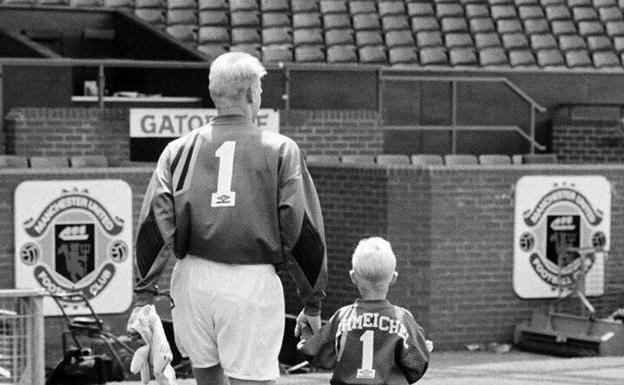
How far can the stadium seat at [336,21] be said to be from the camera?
1805 centimetres

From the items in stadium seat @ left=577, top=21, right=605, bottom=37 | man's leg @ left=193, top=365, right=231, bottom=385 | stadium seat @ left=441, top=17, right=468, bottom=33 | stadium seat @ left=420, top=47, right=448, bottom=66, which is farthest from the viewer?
stadium seat @ left=577, top=21, right=605, bottom=37

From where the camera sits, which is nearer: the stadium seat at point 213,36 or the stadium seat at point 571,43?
the stadium seat at point 213,36

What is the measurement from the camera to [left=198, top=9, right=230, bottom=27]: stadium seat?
17.4m

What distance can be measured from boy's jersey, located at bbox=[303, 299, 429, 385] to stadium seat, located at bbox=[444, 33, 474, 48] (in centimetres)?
1292

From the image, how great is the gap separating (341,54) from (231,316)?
12.5 metres

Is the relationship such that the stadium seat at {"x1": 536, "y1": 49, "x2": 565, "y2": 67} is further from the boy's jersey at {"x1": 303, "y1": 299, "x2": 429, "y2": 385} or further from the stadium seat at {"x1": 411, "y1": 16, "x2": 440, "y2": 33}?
the boy's jersey at {"x1": 303, "y1": 299, "x2": 429, "y2": 385}

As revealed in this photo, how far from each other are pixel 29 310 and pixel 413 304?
22.3ft

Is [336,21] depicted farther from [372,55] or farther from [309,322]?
[309,322]

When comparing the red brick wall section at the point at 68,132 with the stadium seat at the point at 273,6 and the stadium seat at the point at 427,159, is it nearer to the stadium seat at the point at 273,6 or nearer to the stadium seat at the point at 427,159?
the stadium seat at the point at 427,159

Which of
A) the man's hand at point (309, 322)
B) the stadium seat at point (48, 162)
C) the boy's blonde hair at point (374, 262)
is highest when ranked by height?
the stadium seat at point (48, 162)

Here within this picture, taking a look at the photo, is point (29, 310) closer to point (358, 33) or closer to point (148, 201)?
point (148, 201)

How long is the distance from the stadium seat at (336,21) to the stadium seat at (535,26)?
241cm

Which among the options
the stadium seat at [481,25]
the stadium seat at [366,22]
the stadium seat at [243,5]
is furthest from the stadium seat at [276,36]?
the stadium seat at [481,25]

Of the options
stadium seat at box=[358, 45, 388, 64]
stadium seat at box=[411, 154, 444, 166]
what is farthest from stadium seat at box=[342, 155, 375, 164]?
stadium seat at box=[358, 45, 388, 64]
